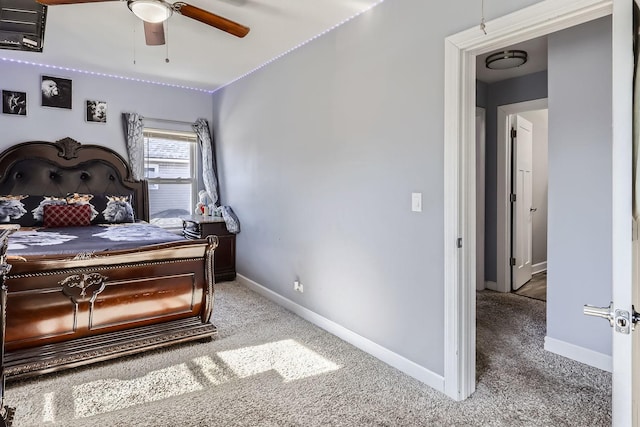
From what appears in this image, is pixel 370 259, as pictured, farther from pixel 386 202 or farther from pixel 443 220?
pixel 443 220

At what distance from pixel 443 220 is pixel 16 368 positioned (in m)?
2.68

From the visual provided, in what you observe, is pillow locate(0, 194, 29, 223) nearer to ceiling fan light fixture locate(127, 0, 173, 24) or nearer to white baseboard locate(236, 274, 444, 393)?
white baseboard locate(236, 274, 444, 393)

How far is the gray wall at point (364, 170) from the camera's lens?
2.30 metres

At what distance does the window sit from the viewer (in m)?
4.96

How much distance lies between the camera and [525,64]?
3.75 m

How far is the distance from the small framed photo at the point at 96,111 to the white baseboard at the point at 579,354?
199 inches

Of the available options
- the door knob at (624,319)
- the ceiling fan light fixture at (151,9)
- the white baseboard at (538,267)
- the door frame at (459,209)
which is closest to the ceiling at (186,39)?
the ceiling fan light fixture at (151,9)

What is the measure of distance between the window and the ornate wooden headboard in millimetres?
245

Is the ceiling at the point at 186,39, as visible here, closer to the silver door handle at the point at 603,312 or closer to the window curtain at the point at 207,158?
the window curtain at the point at 207,158

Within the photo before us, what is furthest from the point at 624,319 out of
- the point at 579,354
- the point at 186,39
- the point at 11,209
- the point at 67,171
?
the point at 67,171

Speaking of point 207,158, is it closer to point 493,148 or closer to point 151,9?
point 151,9

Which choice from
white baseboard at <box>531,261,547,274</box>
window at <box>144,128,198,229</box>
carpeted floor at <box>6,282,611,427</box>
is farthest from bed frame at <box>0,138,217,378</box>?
white baseboard at <box>531,261,547,274</box>

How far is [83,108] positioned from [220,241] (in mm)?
2201

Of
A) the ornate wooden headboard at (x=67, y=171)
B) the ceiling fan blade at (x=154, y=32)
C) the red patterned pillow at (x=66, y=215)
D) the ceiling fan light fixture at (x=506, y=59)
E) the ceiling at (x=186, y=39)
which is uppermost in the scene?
the ceiling at (x=186, y=39)
